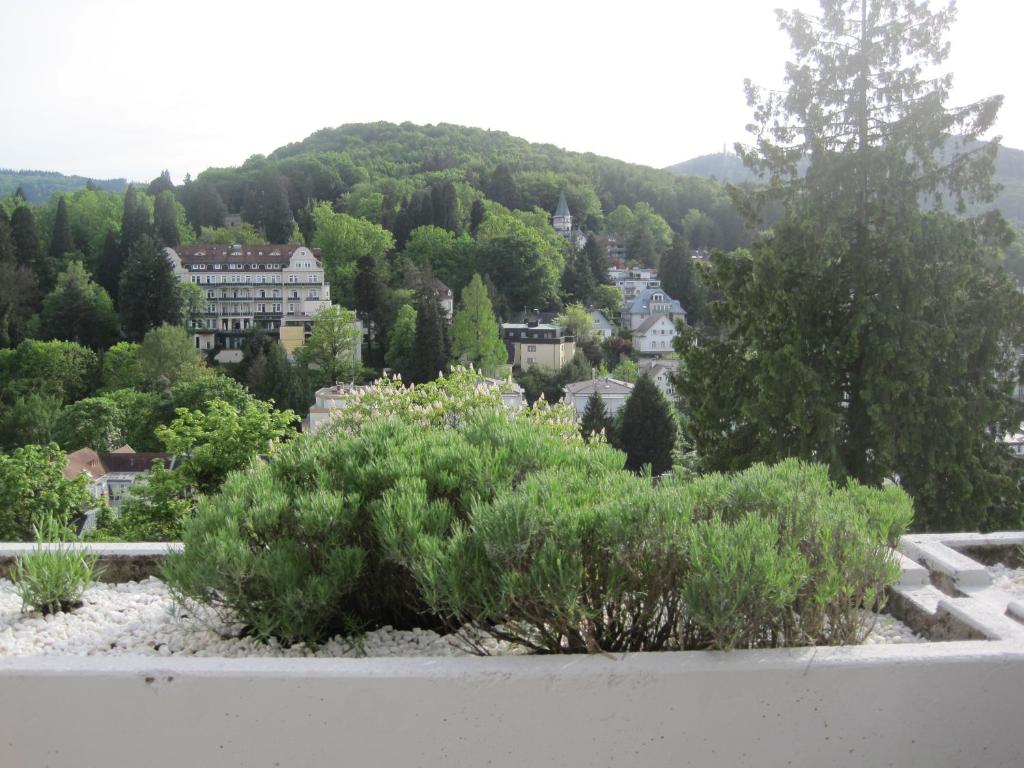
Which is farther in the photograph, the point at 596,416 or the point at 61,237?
the point at 61,237

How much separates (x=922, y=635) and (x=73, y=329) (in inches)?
2767

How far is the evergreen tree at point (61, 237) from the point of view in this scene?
79.2 m

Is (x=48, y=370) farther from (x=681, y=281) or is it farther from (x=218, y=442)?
(x=681, y=281)

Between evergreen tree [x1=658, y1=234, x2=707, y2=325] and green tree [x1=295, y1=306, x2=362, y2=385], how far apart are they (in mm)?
32253

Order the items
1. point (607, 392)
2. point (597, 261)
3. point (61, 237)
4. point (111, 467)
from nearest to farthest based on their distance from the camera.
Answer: point (111, 467), point (607, 392), point (61, 237), point (597, 261)

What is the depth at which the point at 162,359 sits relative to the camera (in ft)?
186

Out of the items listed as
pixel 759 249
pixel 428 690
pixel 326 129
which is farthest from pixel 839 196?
pixel 326 129

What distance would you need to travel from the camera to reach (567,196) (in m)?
116

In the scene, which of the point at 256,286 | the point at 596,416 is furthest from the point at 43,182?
the point at 596,416

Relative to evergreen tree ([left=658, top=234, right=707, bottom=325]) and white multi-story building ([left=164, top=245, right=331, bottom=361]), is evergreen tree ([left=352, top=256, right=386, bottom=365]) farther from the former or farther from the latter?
evergreen tree ([left=658, top=234, right=707, bottom=325])

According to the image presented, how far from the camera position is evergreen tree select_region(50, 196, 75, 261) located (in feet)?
260

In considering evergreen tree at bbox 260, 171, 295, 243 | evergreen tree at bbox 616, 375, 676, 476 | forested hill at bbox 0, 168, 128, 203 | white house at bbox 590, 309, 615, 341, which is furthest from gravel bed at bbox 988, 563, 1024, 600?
forested hill at bbox 0, 168, 128, 203

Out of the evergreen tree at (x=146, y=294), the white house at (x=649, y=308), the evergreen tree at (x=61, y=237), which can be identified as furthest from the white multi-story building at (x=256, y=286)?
the white house at (x=649, y=308)

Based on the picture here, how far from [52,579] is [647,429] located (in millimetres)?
35827
